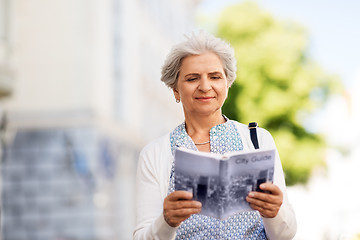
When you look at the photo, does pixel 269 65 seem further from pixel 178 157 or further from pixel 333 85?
pixel 178 157

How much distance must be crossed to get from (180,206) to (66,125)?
1590 centimetres

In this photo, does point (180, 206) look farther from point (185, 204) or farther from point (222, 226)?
point (222, 226)

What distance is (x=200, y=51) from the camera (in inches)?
105

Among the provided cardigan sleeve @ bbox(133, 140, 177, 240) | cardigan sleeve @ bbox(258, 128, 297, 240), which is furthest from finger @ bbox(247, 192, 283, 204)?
cardigan sleeve @ bbox(133, 140, 177, 240)

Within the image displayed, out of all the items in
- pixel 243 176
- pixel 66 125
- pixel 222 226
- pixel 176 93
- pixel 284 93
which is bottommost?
pixel 66 125

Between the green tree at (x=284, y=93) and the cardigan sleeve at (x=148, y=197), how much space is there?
63.0 ft

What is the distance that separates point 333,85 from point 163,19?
31.0 ft

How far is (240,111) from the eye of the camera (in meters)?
22.2

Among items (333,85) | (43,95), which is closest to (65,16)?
(43,95)

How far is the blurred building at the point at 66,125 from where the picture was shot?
1742 centimetres

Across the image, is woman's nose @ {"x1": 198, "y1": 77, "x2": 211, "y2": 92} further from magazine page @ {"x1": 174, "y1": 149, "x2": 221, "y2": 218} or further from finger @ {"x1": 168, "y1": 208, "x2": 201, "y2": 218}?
finger @ {"x1": 168, "y1": 208, "x2": 201, "y2": 218}

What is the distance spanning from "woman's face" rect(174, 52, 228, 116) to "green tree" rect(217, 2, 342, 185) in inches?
756

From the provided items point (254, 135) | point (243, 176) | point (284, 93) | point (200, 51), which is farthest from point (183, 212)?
point (284, 93)

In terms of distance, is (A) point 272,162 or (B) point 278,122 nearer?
(A) point 272,162
